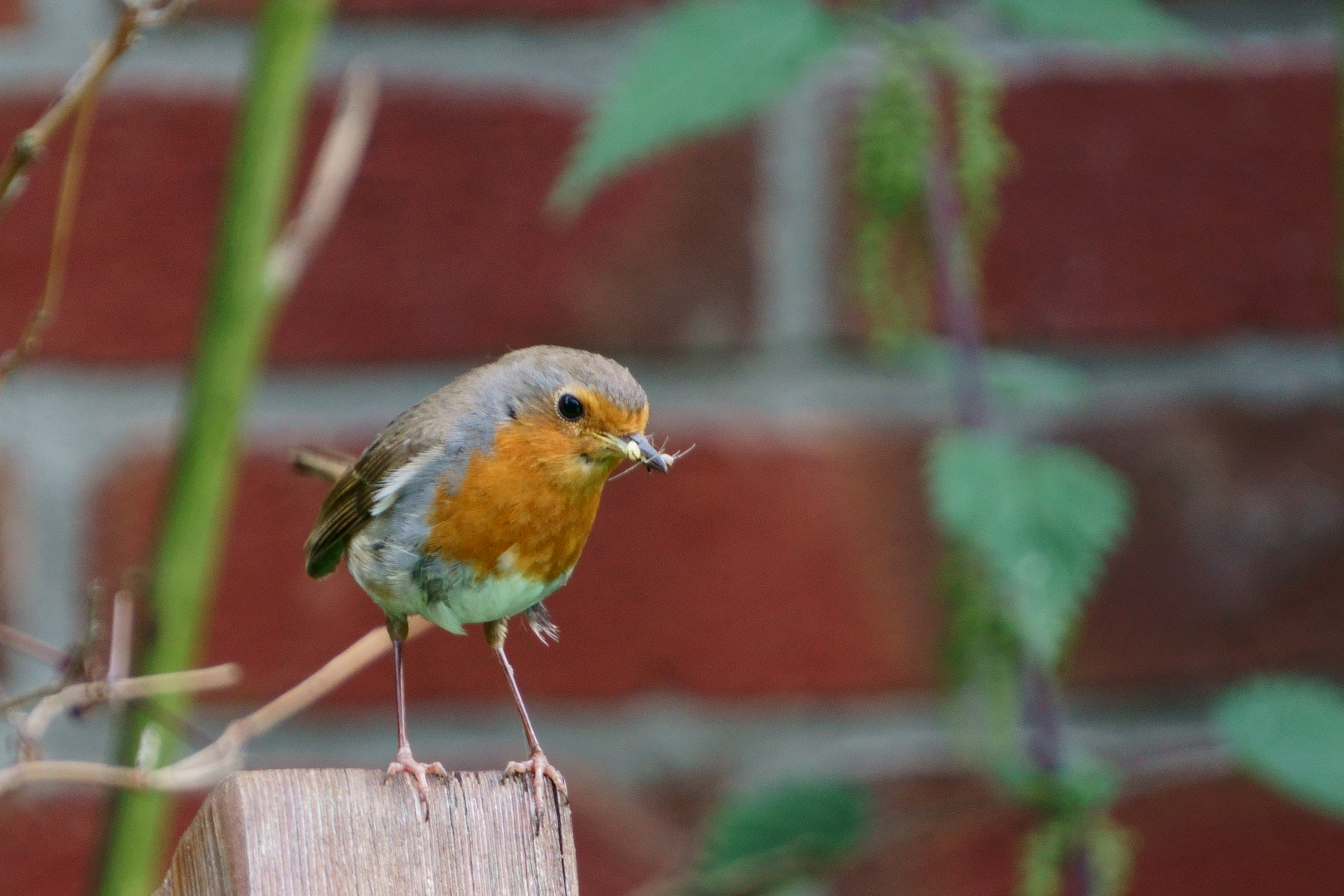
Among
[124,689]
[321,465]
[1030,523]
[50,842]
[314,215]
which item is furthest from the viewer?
[50,842]

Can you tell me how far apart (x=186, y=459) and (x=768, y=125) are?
502 millimetres

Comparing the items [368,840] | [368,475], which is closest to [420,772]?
[368,840]

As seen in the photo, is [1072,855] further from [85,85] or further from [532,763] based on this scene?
[85,85]

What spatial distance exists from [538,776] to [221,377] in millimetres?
233

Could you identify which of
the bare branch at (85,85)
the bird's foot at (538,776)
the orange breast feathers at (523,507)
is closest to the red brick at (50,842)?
the orange breast feathers at (523,507)

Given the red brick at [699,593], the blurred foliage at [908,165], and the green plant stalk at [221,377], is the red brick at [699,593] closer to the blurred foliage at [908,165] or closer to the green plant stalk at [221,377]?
the blurred foliage at [908,165]

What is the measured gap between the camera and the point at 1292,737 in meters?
0.87

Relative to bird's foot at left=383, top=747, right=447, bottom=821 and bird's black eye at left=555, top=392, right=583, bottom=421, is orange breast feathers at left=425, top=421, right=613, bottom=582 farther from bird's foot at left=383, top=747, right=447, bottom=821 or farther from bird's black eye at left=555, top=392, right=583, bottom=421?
bird's foot at left=383, top=747, right=447, bottom=821

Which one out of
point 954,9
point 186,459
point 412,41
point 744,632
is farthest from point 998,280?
point 186,459

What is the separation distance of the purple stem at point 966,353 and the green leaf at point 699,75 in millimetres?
95

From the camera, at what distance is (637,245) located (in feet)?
3.38

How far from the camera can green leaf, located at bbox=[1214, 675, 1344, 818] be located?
85 centimetres

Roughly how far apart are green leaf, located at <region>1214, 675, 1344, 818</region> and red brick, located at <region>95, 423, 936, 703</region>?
22 centimetres

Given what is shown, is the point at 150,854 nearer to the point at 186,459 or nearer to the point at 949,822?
the point at 186,459
